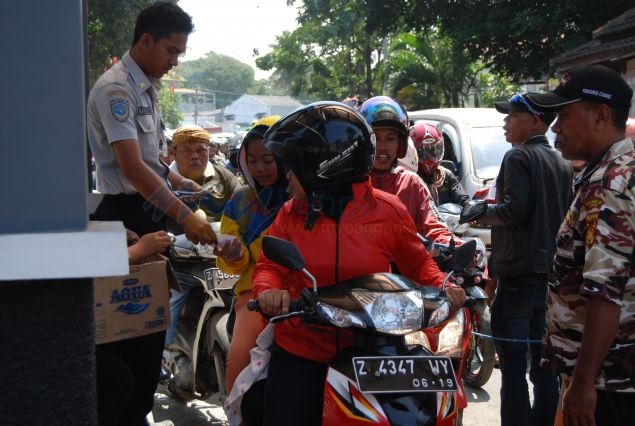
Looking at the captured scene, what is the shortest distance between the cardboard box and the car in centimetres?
529

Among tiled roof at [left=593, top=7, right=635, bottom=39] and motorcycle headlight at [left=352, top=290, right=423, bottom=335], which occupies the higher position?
tiled roof at [left=593, top=7, right=635, bottom=39]

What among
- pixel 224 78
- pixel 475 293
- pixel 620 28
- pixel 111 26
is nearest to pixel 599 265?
pixel 475 293

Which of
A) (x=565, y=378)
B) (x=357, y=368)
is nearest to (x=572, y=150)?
(x=565, y=378)

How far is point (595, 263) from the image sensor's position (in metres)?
2.39

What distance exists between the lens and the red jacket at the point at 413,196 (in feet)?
13.2

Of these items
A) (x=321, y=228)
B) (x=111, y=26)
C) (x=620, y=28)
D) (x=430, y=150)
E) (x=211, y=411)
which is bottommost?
(x=211, y=411)

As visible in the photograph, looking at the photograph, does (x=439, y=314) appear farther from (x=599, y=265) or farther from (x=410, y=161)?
(x=410, y=161)

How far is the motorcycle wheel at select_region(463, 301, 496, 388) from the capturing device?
5.46m

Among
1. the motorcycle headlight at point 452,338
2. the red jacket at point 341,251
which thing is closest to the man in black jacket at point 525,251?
the motorcycle headlight at point 452,338

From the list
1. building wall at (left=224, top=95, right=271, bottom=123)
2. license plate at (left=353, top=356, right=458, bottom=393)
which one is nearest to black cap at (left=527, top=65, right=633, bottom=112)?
license plate at (left=353, top=356, right=458, bottom=393)

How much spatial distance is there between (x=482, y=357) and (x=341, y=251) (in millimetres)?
3151

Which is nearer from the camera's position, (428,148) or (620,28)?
(428,148)

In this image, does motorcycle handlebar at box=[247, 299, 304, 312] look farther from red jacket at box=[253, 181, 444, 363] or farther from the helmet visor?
the helmet visor

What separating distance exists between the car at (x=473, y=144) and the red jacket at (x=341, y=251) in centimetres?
523
